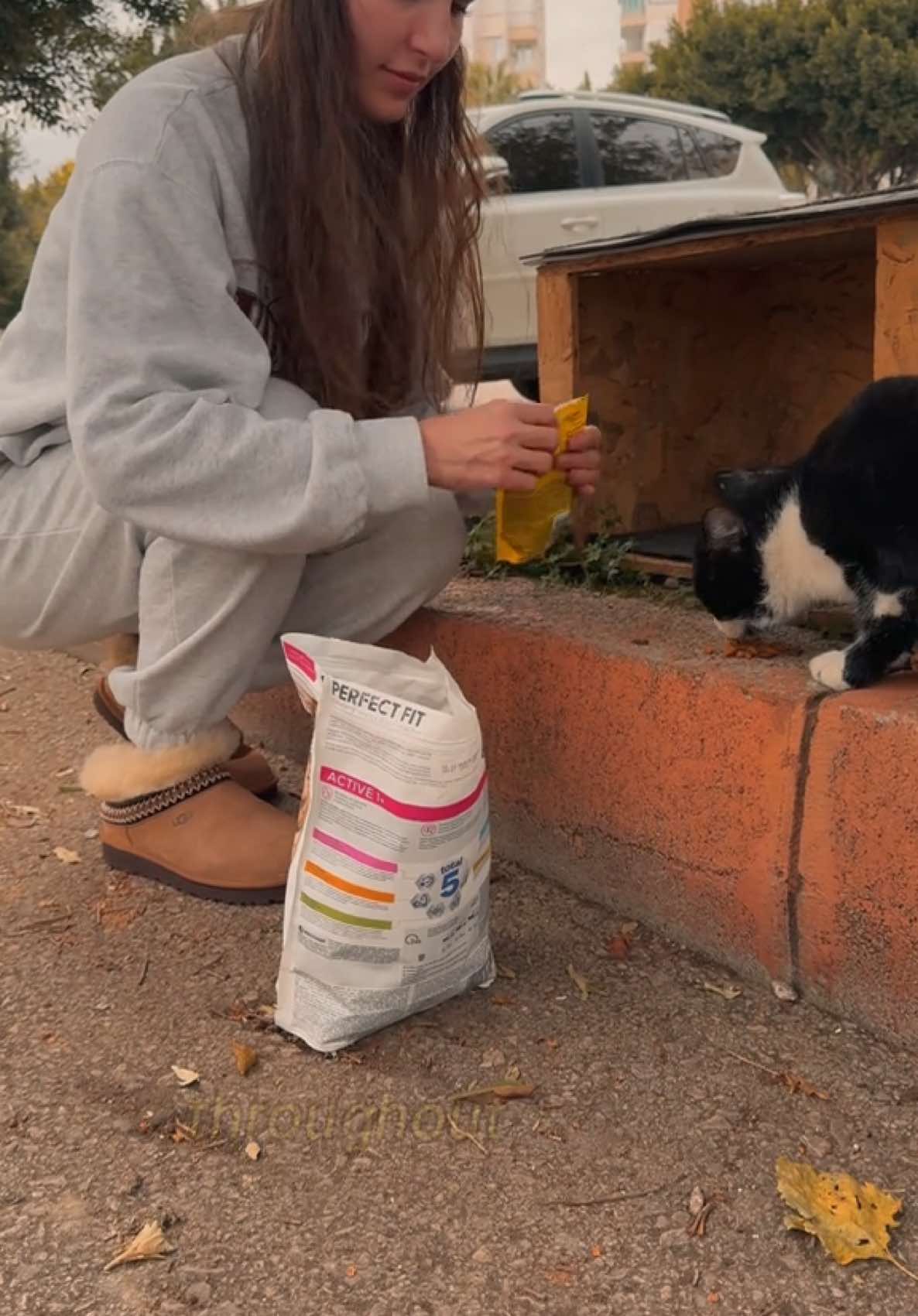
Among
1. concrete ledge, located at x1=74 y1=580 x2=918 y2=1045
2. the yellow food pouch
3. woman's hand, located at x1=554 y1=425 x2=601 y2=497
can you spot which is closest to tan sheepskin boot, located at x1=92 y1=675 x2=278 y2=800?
concrete ledge, located at x1=74 y1=580 x2=918 y2=1045

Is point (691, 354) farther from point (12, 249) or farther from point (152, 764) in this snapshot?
point (12, 249)

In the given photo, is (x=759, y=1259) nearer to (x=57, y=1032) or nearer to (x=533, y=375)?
(x=57, y=1032)

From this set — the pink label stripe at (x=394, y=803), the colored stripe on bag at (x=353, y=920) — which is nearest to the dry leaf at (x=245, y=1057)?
the colored stripe on bag at (x=353, y=920)

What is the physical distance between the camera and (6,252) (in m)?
15.1

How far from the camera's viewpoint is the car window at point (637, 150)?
6449mm

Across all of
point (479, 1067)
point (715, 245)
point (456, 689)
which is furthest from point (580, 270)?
point (479, 1067)

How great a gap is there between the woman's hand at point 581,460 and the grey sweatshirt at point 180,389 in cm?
27

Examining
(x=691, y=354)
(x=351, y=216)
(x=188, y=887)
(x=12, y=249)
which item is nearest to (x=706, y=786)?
(x=188, y=887)

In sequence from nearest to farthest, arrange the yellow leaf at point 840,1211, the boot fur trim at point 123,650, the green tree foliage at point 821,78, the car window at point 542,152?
the yellow leaf at point 840,1211 → the boot fur trim at point 123,650 → the car window at point 542,152 → the green tree foliage at point 821,78

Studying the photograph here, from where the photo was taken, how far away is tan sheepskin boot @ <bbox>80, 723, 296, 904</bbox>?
178 cm

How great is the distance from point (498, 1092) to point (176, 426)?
2.77 ft

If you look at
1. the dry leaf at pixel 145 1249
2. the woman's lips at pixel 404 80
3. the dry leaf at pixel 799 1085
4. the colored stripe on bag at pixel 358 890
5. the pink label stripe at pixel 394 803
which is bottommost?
the dry leaf at pixel 799 1085

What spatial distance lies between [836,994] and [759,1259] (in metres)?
0.44

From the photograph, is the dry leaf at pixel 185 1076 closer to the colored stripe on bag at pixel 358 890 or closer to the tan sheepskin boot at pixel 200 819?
the colored stripe on bag at pixel 358 890
